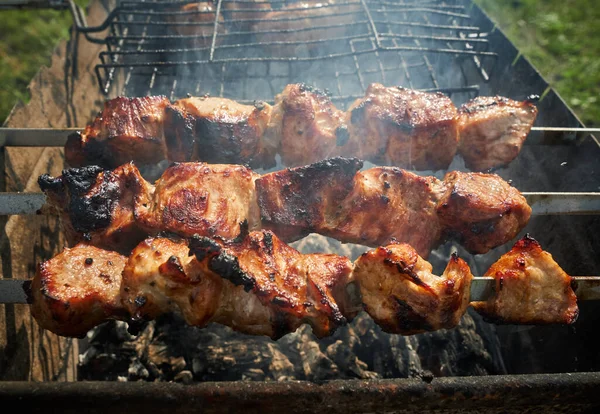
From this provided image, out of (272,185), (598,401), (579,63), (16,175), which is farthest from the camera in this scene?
(579,63)

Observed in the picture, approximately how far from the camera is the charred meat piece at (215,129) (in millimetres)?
2377

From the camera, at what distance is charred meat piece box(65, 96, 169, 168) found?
2309 millimetres

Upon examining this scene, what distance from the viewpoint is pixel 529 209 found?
2.13m

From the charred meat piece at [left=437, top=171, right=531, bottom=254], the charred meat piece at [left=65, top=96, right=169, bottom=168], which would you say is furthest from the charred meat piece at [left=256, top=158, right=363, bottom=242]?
the charred meat piece at [left=65, top=96, right=169, bottom=168]

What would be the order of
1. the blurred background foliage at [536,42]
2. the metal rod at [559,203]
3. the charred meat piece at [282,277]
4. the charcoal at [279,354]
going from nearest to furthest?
the charred meat piece at [282,277], the metal rod at [559,203], the charcoal at [279,354], the blurred background foliage at [536,42]

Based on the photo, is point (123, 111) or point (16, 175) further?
point (16, 175)

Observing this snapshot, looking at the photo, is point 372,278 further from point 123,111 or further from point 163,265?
point 123,111

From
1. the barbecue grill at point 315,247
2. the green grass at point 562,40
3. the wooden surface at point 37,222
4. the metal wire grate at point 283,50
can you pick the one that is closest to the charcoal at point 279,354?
the barbecue grill at point 315,247

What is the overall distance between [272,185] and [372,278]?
Answer: 657 mm

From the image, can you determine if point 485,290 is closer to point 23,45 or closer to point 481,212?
point 481,212

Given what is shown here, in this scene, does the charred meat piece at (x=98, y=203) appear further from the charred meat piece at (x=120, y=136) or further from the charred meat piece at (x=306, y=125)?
the charred meat piece at (x=306, y=125)

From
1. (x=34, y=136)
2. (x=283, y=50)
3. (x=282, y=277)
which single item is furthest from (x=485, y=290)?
(x=283, y=50)

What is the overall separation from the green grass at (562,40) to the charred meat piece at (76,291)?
583 centimetres

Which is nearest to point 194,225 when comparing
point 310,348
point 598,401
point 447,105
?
point 310,348
